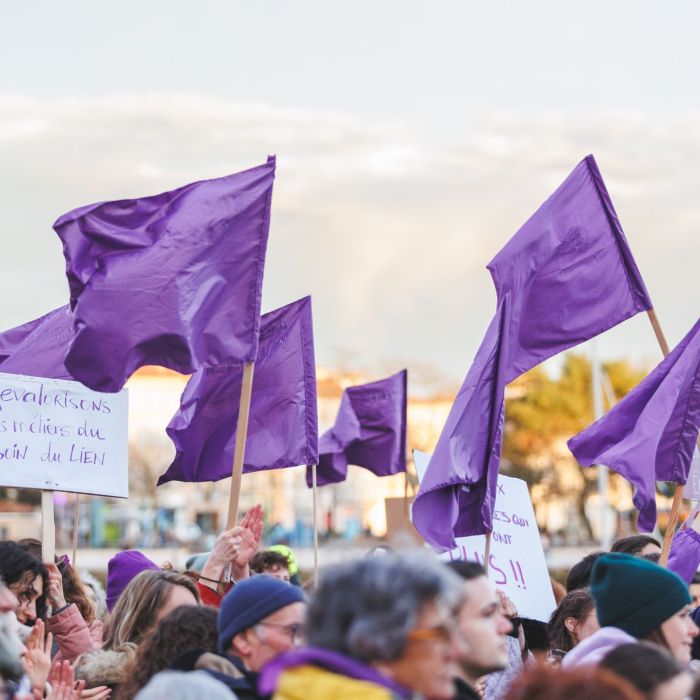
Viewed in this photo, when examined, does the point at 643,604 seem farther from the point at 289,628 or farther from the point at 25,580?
the point at 25,580

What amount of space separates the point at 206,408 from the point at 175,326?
6.94 feet

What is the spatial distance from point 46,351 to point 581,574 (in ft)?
13.6

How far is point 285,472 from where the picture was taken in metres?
107

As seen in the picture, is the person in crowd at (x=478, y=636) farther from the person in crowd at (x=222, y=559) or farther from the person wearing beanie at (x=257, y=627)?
the person in crowd at (x=222, y=559)

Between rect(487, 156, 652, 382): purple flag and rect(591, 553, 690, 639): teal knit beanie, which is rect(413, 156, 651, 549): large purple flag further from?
rect(591, 553, 690, 639): teal knit beanie

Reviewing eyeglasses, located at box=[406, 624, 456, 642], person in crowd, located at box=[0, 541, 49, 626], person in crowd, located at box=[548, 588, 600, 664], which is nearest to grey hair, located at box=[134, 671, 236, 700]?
eyeglasses, located at box=[406, 624, 456, 642]

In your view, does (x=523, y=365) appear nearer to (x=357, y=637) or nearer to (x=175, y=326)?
(x=175, y=326)

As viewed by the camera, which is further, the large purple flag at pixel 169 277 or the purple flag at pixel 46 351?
the purple flag at pixel 46 351

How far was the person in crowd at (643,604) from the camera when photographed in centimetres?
525

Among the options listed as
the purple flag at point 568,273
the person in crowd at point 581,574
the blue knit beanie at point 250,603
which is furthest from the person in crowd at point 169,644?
the purple flag at point 568,273

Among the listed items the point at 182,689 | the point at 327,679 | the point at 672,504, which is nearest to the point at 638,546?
the point at 672,504

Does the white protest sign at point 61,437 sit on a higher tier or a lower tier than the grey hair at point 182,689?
higher

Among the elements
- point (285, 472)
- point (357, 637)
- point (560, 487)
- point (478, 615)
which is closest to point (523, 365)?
point (478, 615)

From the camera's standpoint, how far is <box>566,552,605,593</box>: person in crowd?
26.7 feet
